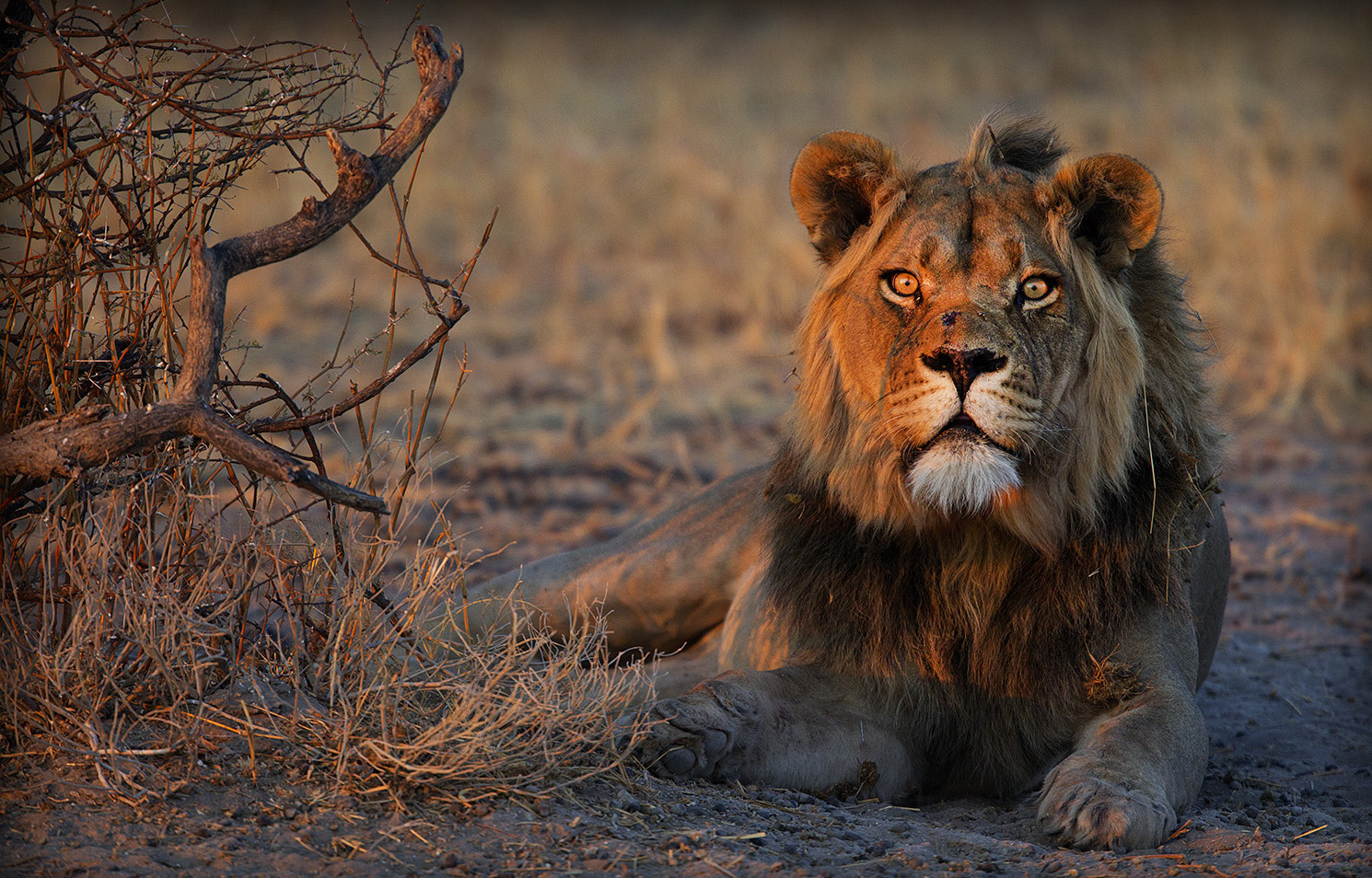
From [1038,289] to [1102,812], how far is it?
1.30m

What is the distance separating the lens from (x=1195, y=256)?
1135 cm

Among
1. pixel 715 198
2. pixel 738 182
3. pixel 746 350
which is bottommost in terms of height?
pixel 746 350

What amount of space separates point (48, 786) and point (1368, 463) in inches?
287

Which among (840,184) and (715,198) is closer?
(840,184)

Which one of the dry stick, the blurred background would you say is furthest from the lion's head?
the dry stick

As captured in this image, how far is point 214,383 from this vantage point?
2957 millimetres

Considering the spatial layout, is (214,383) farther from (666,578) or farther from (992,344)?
(666,578)

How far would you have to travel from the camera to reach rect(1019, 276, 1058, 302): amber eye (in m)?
3.59

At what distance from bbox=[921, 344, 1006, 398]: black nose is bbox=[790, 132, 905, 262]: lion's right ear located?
674mm

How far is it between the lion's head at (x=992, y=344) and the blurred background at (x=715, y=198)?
1.51 ft

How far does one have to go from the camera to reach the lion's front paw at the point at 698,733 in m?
3.38

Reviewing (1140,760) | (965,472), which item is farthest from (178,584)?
(1140,760)

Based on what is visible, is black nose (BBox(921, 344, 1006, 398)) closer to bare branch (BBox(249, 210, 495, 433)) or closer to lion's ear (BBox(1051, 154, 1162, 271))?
lion's ear (BBox(1051, 154, 1162, 271))

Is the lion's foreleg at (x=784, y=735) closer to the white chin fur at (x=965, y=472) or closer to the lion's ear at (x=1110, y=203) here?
the white chin fur at (x=965, y=472)
